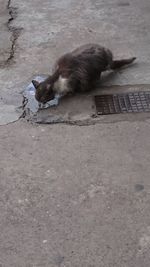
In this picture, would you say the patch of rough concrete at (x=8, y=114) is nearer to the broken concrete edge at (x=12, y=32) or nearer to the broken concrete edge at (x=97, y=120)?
the broken concrete edge at (x=97, y=120)

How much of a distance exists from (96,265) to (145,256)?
13.6 inches

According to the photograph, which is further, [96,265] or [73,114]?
[73,114]

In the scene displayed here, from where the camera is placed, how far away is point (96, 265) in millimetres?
3379

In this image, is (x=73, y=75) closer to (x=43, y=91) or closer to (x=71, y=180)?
(x=43, y=91)

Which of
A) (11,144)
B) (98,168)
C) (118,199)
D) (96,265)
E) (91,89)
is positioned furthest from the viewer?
(91,89)

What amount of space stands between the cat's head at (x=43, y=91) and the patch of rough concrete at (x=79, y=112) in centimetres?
12

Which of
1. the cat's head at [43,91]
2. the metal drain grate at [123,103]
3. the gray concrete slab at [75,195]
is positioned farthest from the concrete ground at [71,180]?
the cat's head at [43,91]

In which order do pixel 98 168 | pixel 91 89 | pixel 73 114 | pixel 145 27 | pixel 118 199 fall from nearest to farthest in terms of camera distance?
pixel 118 199, pixel 98 168, pixel 73 114, pixel 91 89, pixel 145 27

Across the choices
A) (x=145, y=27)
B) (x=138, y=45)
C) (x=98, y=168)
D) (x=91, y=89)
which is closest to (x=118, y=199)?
(x=98, y=168)

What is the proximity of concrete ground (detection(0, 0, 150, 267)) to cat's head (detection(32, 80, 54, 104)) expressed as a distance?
0.26 metres

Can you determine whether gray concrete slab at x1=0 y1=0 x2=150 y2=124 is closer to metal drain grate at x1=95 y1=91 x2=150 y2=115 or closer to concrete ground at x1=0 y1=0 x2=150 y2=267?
concrete ground at x1=0 y1=0 x2=150 y2=267

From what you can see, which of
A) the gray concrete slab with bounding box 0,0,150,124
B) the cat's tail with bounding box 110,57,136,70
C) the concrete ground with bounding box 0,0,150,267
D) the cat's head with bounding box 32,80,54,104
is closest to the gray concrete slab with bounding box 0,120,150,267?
the concrete ground with bounding box 0,0,150,267

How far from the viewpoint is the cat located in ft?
16.7

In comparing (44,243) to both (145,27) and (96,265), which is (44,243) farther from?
(145,27)
